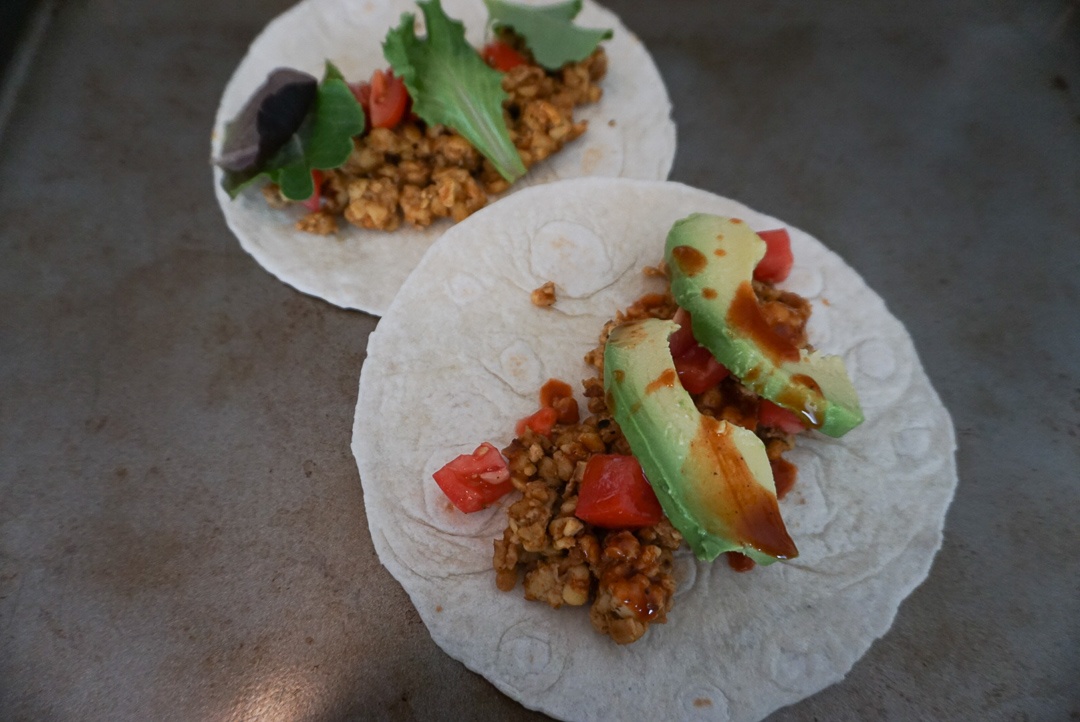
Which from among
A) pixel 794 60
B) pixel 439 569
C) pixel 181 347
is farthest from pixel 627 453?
pixel 794 60

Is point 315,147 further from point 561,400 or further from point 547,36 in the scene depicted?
point 561,400

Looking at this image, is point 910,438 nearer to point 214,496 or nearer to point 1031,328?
point 1031,328

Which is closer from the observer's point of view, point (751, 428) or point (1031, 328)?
point (751, 428)

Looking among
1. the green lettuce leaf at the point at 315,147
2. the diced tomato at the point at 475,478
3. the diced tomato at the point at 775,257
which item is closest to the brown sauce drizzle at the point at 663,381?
the diced tomato at the point at 475,478

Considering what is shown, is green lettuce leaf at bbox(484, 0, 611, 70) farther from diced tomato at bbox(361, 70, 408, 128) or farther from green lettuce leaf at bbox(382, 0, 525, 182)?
diced tomato at bbox(361, 70, 408, 128)

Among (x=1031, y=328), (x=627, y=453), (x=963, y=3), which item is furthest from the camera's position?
(x=963, y=3)

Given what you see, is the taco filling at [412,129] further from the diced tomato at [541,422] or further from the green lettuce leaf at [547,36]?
the diced tomato at [541,422]

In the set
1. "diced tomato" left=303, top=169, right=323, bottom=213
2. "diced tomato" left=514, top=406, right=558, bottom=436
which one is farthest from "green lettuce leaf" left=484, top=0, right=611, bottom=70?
"diced tomato" left=514, top=406, right=558, bottom=436

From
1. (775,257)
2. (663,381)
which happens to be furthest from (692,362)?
(775,257)

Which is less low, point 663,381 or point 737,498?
point 663,381
